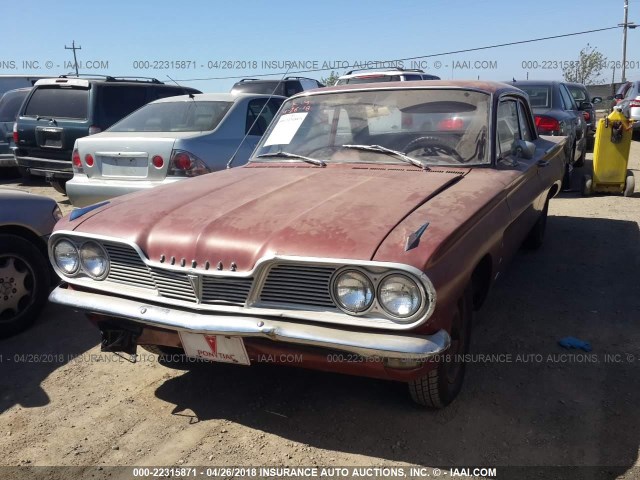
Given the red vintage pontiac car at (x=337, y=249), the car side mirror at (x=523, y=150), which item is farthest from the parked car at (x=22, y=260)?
the car side mirror at (x=523, y=150)

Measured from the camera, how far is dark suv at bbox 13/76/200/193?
806 centimetres

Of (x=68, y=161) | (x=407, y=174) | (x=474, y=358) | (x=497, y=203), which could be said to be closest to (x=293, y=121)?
(x=407, y=174)

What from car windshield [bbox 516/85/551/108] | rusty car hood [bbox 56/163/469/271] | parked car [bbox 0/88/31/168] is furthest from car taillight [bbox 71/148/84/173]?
car windshield [bbox 516/85/551/108]

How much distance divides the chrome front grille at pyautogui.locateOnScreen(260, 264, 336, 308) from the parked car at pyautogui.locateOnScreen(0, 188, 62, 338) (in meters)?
2.48

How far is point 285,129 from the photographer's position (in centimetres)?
427

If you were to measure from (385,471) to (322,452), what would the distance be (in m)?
0.32

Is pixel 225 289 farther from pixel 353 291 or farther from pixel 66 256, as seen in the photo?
pixel 66 256

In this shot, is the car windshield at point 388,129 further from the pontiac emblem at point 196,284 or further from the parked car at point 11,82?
the parked car at point 11,82

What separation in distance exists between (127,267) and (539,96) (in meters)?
7.80

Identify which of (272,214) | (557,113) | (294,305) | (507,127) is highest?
(557,113)

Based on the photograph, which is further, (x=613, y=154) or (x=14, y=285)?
(x=613, y=154)

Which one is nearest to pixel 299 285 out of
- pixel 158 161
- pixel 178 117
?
pixel 158 161

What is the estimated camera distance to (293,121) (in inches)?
167

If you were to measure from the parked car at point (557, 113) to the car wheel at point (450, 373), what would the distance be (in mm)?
5550
